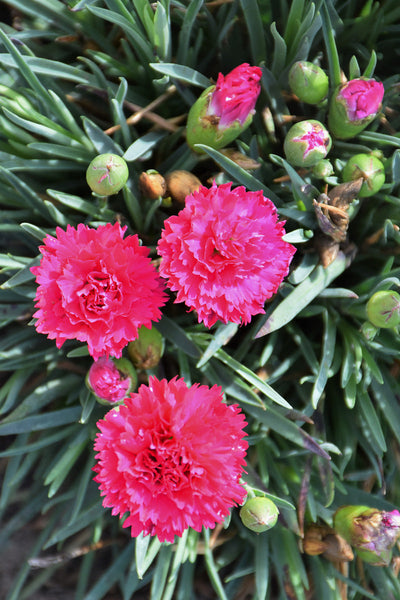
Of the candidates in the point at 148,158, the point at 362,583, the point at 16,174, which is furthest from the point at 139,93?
the point at 362,583

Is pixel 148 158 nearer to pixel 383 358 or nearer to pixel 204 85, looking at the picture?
pixel 204 85

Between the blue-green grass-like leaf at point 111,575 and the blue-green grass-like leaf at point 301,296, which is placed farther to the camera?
the blue-green grass-like leaf at point 111,575

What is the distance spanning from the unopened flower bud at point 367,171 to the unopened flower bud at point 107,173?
0.44m

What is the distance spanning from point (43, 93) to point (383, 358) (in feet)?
3.08

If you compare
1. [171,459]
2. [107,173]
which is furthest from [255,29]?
[171,459]

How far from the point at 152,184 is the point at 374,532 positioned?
798mm

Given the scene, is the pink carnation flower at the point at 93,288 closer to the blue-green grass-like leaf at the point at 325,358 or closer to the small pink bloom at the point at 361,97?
the blue-green grass-like leaf at the point at 325,358

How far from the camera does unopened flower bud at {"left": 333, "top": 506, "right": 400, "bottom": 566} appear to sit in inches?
40.7

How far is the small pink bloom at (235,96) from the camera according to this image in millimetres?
964

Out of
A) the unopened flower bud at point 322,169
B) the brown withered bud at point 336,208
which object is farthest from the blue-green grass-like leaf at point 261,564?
the unopened flower bud at point 322,169

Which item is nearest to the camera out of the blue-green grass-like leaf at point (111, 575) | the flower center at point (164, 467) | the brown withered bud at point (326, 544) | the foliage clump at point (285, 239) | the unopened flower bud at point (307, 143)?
the flower center at point (164, 467)

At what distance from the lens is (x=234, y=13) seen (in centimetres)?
120

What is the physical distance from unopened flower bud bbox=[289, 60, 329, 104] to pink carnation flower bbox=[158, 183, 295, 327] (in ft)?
0.90

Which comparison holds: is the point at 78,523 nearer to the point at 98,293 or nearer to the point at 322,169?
the point at 98,293
